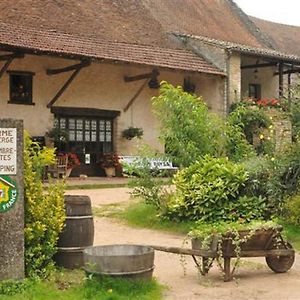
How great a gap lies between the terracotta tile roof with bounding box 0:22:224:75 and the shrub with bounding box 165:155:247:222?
31.2 feet

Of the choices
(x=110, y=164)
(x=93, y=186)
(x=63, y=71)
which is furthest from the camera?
(x=110, y=164)

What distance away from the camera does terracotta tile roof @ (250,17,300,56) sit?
3431 centimetres

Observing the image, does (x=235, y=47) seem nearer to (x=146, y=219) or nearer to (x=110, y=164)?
(x=110, y=164)

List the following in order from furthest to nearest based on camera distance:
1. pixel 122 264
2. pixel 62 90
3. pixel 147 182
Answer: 1. pixel 62 90
2. pixel 147 182
3. pixel 122 264

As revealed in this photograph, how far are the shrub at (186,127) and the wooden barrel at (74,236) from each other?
5.15 metres

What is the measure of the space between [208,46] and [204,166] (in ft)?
49.3

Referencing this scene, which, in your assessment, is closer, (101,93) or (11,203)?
(11,203)

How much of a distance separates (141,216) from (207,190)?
1741 mm

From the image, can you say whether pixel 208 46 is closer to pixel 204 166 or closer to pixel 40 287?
pixel 204 166

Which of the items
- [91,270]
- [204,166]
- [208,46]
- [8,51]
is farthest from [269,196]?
[208,46]

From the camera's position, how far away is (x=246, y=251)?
7.26 m

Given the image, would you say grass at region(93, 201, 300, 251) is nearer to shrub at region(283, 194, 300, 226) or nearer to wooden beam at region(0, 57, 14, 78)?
shrub at region(283, 194, 300, 226)

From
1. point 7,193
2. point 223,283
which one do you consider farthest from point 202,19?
point 7,193

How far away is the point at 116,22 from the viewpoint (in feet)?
82.7
